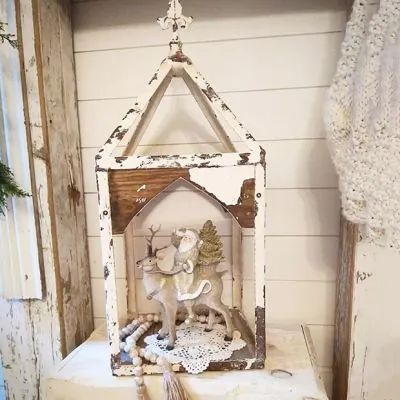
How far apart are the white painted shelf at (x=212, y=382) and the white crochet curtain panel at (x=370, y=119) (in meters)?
0.31

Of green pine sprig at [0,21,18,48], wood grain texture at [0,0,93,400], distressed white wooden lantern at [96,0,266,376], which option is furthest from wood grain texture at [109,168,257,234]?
green pine sprig at [0,21,18,48]

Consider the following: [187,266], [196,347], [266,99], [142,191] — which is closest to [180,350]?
[196,347]

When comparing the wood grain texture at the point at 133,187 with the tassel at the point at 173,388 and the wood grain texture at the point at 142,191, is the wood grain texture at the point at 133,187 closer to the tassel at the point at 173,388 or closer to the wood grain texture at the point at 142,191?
the wood grain texture at the point at 142,191

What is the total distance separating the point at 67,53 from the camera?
3.21ft

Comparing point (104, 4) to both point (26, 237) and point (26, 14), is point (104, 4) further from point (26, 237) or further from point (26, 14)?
point (26, 237)

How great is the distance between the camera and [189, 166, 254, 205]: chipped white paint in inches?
28.0

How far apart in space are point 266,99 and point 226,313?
1.78 ft

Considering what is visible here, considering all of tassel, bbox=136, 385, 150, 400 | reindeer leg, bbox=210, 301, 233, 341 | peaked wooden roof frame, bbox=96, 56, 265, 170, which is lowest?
tassel, bbox=136, 385, 150, 400

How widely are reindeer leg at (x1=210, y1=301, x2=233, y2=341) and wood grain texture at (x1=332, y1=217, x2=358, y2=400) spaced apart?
0.31 m

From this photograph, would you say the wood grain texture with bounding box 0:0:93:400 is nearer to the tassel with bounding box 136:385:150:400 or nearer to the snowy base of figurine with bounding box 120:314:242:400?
the snowy base of figurine with bounding box 120:314:242:400

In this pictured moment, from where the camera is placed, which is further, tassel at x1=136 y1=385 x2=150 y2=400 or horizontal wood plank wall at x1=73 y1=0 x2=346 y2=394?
horizontal wood plank wall at x1=73 y1=0 x2=346 y2=394

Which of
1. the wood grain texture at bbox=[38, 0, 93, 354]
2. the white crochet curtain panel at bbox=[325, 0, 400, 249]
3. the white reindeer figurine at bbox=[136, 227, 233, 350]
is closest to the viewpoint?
the white crochet curtain panel at bbox=[325, 0, 400, 249]

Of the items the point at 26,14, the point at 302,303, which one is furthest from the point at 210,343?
the point at 26,14

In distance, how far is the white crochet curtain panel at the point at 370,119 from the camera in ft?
2.28
